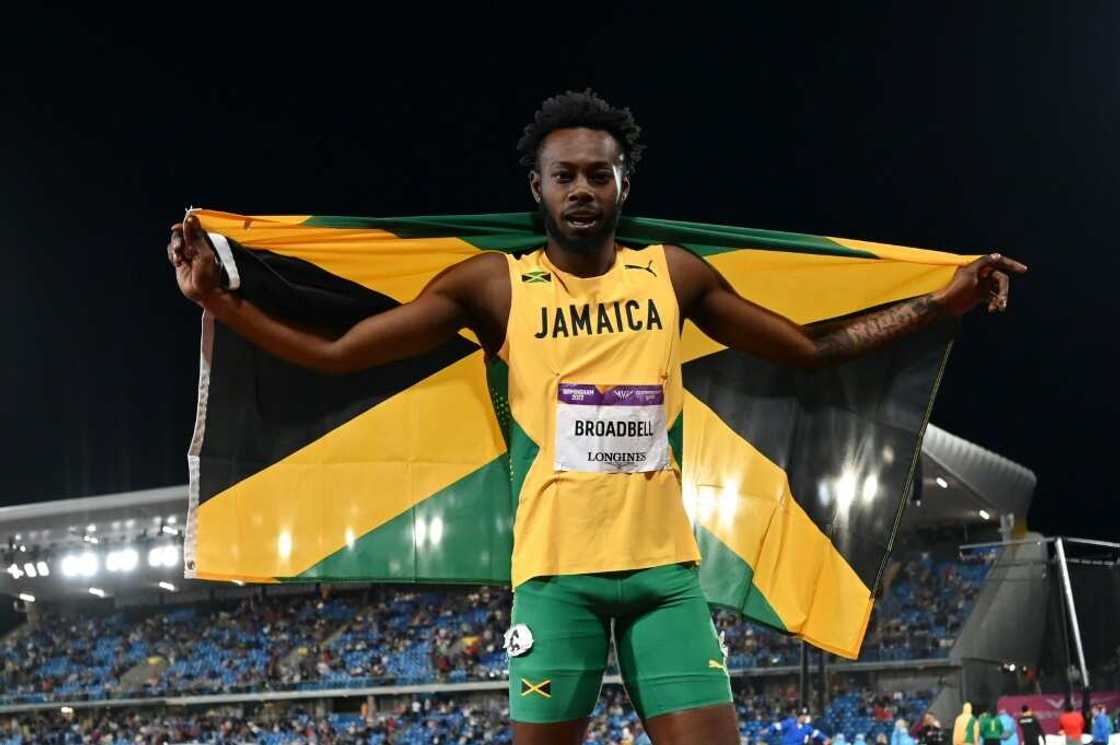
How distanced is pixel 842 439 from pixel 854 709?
2481 cm

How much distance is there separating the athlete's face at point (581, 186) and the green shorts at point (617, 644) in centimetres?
105

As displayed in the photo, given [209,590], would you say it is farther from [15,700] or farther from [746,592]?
[746,592]

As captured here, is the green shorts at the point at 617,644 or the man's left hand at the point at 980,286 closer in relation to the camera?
the green shorts at the point at 617,644

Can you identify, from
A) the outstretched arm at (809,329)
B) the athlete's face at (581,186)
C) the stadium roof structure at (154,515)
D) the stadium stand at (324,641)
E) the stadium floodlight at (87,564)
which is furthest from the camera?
the stadium floodlight at (87,564)

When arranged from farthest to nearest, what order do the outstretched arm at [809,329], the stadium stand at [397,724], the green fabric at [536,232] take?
the stadium stand at [397,724] < the green fabric at [536,232] < the outstretched arm at [809,329]

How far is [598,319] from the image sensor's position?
3.80 m

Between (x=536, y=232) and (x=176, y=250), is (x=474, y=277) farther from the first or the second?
(x=176, y=250)

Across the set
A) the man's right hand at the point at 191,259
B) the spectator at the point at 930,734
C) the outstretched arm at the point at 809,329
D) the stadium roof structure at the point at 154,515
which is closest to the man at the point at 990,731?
the spectator at the point at 930,734

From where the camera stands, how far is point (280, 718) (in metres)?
34.4

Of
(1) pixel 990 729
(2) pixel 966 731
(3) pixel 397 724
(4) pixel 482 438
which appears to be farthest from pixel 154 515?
(4) pixel 482 438

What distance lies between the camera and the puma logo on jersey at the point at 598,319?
3787 millimetres

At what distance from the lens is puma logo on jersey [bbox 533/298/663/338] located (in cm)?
379

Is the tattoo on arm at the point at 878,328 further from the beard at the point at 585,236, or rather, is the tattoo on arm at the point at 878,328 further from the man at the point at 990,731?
the man at the point at 990,731

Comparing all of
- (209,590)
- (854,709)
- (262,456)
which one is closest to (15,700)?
(209,590)
